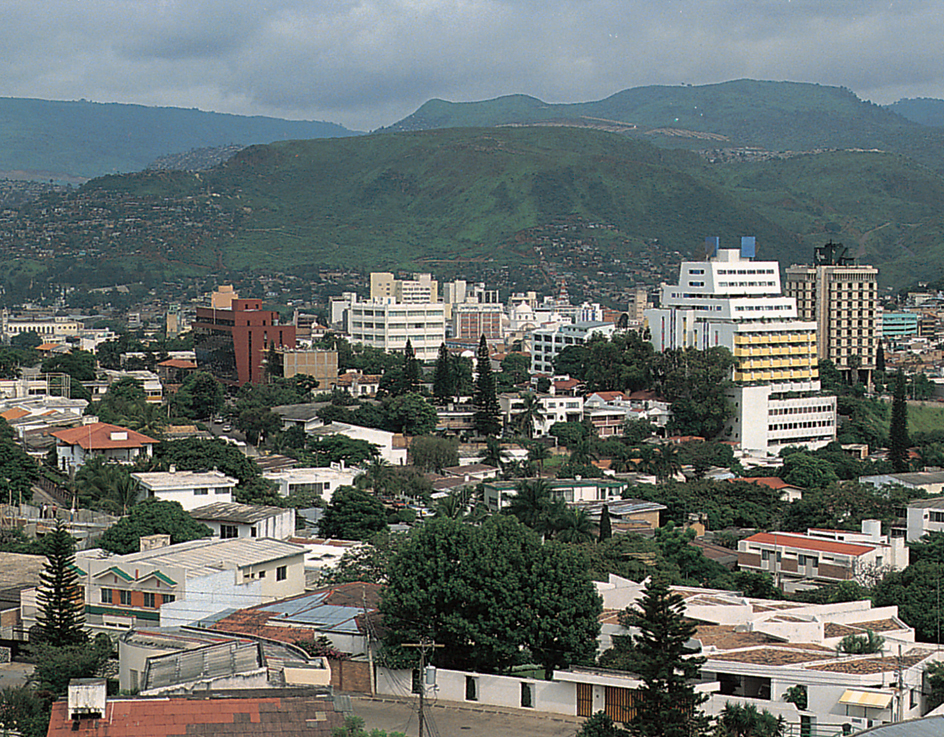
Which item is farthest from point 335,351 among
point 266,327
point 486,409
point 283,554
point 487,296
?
point 487,296

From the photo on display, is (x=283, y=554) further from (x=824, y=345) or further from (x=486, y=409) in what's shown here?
(x=824, y=345)

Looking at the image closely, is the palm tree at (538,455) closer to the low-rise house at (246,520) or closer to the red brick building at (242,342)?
the low-rise house at (246,520)

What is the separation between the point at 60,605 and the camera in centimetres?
2664

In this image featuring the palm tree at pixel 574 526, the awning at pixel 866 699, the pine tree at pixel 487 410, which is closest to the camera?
the awning at pixel 866 699

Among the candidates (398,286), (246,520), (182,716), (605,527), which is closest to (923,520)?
(605,527)

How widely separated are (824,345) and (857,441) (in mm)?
14229

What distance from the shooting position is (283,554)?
104 feet

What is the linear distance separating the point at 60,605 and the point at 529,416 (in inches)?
1458

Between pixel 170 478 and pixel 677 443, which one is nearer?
pixel 170 478

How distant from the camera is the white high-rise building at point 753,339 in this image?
63.9m

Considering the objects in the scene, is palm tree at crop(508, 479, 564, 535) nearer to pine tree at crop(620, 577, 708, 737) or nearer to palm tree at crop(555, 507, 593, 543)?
palm tree at crop(555, 507, 593, 543)

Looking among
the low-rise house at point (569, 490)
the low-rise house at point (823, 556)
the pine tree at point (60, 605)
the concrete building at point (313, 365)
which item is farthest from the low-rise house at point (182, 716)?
the concrete building at point (313, 365)

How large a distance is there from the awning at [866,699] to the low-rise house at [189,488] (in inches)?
853

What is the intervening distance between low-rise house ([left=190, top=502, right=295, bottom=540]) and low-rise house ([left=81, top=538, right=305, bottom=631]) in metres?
4.40
